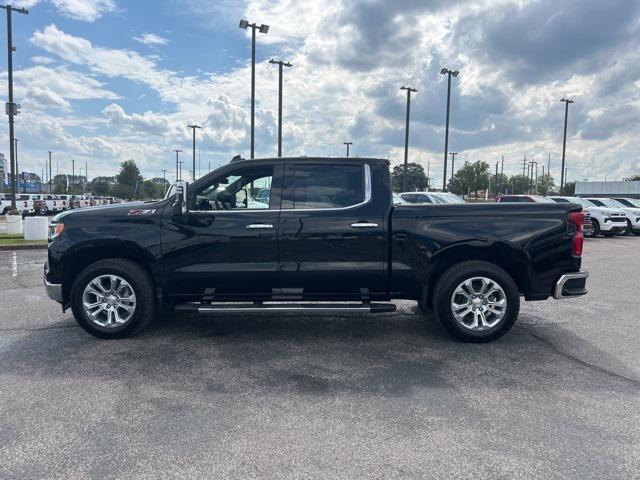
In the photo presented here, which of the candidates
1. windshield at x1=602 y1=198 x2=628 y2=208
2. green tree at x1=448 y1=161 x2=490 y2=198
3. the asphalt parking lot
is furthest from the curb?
green tree at x1=448 y1=161 x2=490 y2=198

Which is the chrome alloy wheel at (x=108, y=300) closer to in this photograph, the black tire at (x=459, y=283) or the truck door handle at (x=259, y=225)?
the truck door handle at (x=259, y=225)

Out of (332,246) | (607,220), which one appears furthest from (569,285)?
(607,220)

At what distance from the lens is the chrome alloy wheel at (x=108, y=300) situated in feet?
17.3

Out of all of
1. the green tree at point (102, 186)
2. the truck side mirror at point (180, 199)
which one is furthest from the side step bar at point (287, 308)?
the green tree at point (102, 186)

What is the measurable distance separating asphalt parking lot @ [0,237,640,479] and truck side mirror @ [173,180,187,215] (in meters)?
1.41

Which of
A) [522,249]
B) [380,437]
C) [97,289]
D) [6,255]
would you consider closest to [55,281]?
[97,289]

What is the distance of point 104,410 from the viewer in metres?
3.72

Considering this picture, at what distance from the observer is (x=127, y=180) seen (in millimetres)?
109000

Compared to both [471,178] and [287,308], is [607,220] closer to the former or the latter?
[287,308]

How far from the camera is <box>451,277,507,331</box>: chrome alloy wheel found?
204 inches

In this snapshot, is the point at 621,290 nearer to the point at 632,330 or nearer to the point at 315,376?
the point at 632,330

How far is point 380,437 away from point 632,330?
4126 mm

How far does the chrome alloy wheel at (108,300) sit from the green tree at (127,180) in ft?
356

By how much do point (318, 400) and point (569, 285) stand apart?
10.2 ft
